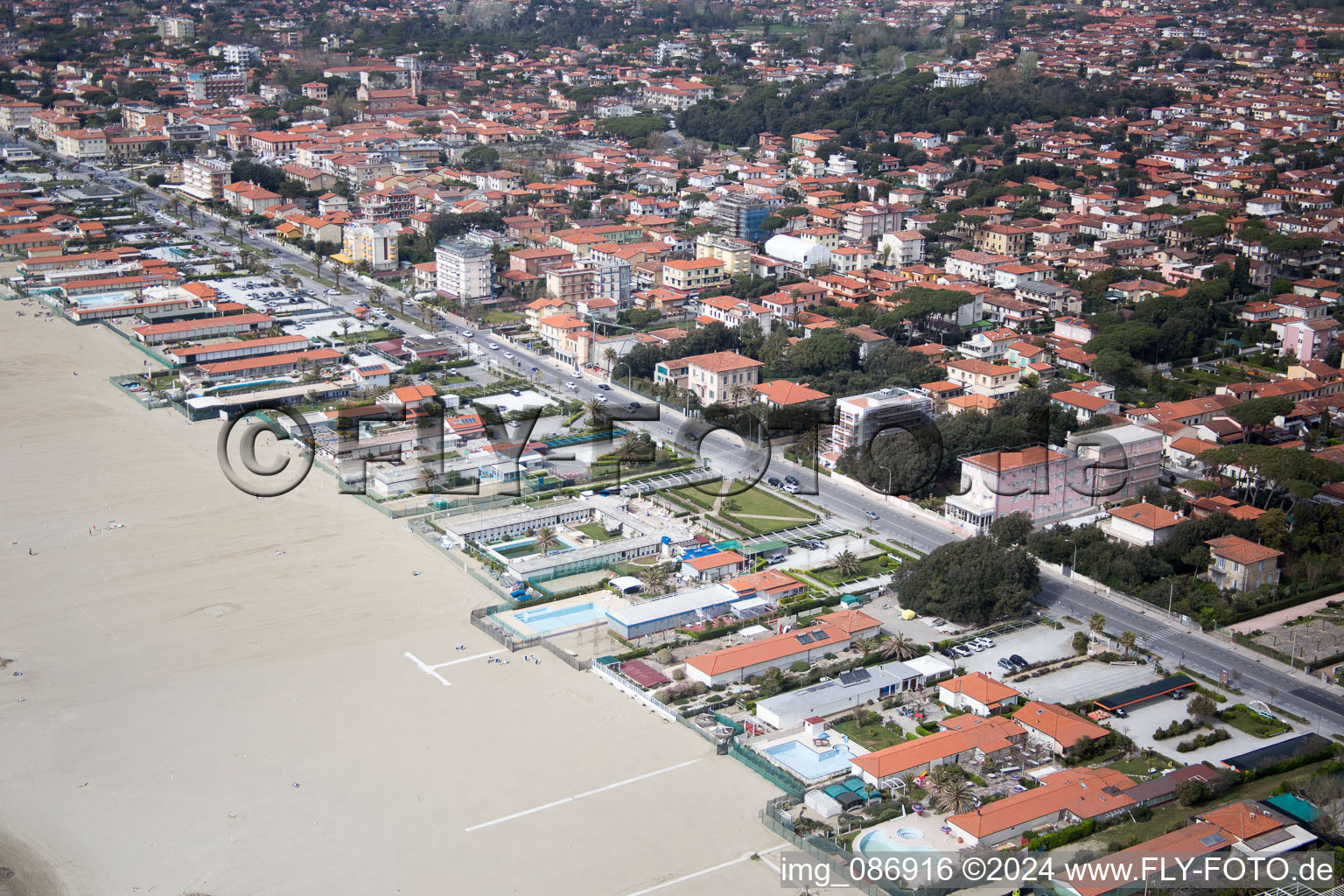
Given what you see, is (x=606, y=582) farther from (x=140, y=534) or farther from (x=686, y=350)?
(x=686, y=350)

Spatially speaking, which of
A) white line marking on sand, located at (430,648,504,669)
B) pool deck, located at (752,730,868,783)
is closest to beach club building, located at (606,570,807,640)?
white line marking on sand, located at (430,648,504,669)

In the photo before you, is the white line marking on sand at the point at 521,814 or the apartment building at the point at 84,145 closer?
the white line marking on sand at the point at 521,814

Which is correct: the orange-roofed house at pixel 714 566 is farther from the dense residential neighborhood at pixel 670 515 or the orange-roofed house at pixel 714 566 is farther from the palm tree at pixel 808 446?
the palm tree at pixel 808 446

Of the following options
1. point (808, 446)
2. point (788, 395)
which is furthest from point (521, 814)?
point (788, 395)

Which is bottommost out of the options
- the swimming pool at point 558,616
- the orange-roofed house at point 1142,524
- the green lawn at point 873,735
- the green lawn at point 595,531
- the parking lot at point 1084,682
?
the swimming pool at point 558,616

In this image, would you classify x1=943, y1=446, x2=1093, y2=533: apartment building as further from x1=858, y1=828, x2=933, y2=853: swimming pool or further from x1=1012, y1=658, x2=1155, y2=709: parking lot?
x1=858, y1=828, x2=933, y2=853: swimming pool

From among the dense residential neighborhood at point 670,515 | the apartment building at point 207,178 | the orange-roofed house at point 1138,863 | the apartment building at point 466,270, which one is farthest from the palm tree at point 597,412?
the apartment building at point 207,178

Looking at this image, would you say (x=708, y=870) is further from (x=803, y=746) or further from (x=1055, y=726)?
(x=1055, y=726)
